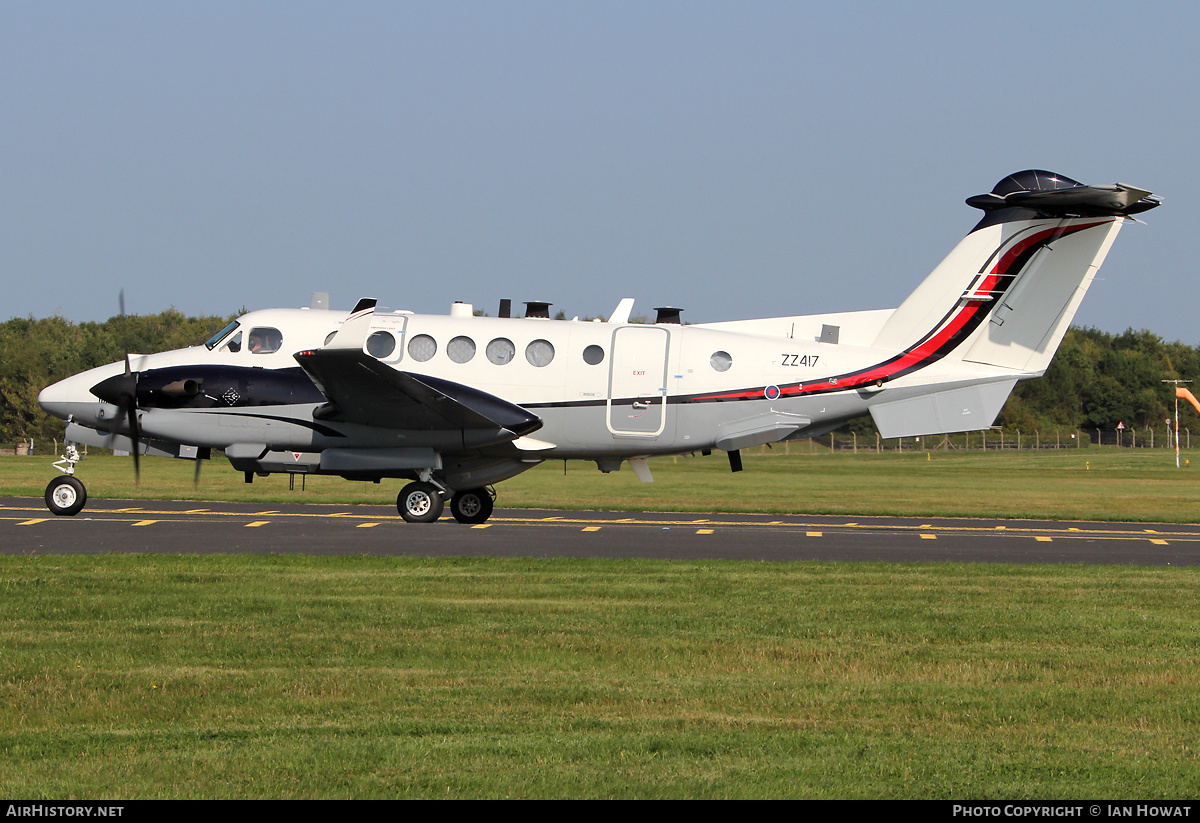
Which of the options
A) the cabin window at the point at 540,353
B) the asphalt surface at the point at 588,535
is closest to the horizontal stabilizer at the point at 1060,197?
the asphalt surface at the point at 588,535

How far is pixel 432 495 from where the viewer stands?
2130cm

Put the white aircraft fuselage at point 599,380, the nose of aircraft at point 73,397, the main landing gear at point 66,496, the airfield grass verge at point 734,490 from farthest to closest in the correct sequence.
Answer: the airfield grass verge at point 734,490, the main landing gear at point 66,496, the nose of aircraft at point 73,397, the white aircraft fuselage at point 599,380

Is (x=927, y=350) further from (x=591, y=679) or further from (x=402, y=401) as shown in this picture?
(x=591, y=679)

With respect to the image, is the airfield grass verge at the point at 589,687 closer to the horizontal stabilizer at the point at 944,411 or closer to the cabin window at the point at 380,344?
the horizontal stabilizer at the point at 944,411

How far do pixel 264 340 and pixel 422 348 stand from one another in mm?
2992

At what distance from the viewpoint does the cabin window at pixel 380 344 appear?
2033 centimetres

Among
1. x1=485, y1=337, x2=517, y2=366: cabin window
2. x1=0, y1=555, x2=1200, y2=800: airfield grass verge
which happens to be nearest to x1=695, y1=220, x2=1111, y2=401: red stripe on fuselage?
x1=485, y1=337, x2=517, y2=366: cabin window

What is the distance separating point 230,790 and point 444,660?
3.63 meters

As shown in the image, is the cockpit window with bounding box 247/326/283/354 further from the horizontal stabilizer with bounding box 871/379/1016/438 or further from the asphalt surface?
the horizontal stabilizer with bounding box 871/379/1016/438

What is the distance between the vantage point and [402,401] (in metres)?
19.6

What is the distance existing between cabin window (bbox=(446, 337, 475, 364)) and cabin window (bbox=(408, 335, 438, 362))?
0.25 meters

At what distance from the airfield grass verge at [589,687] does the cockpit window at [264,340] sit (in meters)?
6.93

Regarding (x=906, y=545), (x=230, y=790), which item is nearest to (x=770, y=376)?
(x=906, y=545)

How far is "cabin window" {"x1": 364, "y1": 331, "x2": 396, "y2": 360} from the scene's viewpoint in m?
20.3
